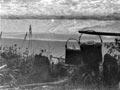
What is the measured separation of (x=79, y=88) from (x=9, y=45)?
106cm

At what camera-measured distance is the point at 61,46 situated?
3.48 meters

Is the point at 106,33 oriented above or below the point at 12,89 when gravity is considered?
above

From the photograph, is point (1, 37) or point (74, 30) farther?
point (1, 37)

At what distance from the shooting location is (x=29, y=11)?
3656mm

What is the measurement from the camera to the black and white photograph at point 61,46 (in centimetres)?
340

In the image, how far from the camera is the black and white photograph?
→ 3.40 m

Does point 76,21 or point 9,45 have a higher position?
point 76,21

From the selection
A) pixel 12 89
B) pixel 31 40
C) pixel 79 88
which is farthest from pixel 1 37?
pixel 79 88

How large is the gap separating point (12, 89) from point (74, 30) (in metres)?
1.09

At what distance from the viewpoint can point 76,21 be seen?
136 inches

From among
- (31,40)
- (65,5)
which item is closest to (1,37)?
(31,40)

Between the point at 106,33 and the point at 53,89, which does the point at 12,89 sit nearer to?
the point at 53,89

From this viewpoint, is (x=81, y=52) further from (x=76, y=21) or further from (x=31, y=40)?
(x=31, y=40)

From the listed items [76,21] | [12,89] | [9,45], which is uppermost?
[76,21]
